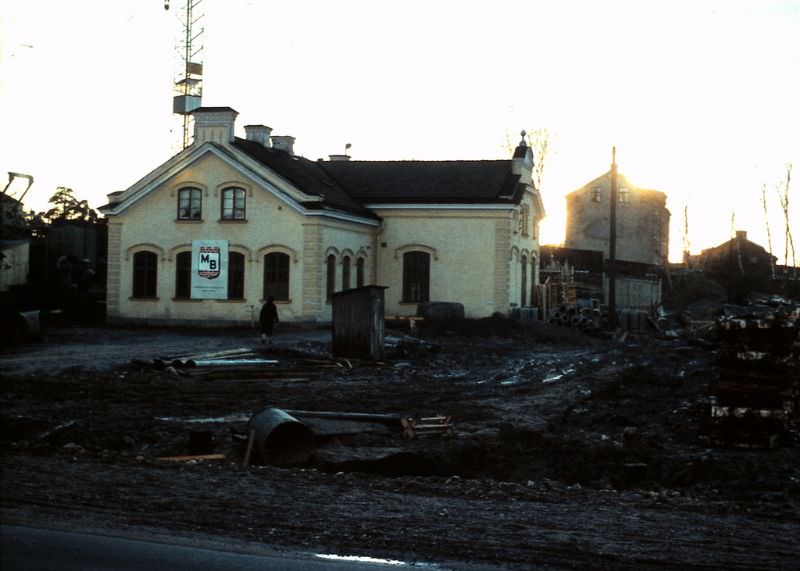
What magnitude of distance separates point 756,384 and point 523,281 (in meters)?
29.5

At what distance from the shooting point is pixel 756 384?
46.0ft

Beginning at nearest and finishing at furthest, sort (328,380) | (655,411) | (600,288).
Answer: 1. (655,411)
2. (328,380)
3. (600,288)

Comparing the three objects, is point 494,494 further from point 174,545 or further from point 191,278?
point 191,278

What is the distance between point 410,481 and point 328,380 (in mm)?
11521

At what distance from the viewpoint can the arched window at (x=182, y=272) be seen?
3794cm

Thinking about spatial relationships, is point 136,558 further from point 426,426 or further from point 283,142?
point 283,142

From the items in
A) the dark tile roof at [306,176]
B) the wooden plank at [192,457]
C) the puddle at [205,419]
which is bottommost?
the wooden plank at [192,457]

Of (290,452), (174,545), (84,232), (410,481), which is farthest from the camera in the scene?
(84,232)

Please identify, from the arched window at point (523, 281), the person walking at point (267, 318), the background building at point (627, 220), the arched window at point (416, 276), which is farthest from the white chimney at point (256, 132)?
the background building at point (627, 220)

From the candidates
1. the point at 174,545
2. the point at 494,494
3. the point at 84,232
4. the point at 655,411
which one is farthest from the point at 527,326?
the point at 174,545

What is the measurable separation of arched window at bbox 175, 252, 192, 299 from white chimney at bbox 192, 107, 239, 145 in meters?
4.36

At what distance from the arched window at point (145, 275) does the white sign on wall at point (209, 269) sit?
6.16ft

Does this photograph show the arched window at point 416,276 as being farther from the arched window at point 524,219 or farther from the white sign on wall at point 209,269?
the white sign on wall at point 209,269

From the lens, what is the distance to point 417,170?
4372 centimetres
